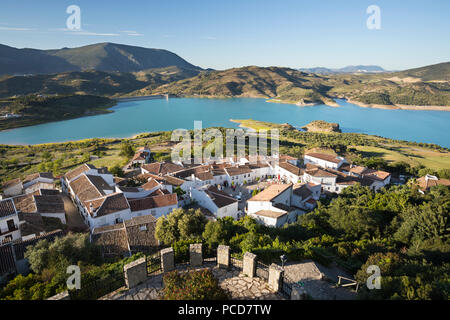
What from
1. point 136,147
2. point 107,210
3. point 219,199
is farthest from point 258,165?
point 136,147

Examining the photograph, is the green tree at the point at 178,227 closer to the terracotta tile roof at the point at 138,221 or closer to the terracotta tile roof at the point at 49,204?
the terracotta tile roof at the point at 138,221

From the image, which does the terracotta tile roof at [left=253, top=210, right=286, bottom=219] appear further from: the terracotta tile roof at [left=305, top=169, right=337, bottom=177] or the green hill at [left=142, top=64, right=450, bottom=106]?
the green hill at [left=142, top=64, right=450, bottom=106]

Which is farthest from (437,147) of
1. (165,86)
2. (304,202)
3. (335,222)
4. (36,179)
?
(165,86)

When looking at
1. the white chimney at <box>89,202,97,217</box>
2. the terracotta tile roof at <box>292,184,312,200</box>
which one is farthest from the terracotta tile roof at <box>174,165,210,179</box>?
the white chimney at <box>89,202,97,217</box>

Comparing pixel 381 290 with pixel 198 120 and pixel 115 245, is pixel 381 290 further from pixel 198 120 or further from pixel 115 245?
pixel 198 120

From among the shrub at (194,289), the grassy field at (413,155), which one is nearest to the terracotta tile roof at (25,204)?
the shrub at (194,289)
